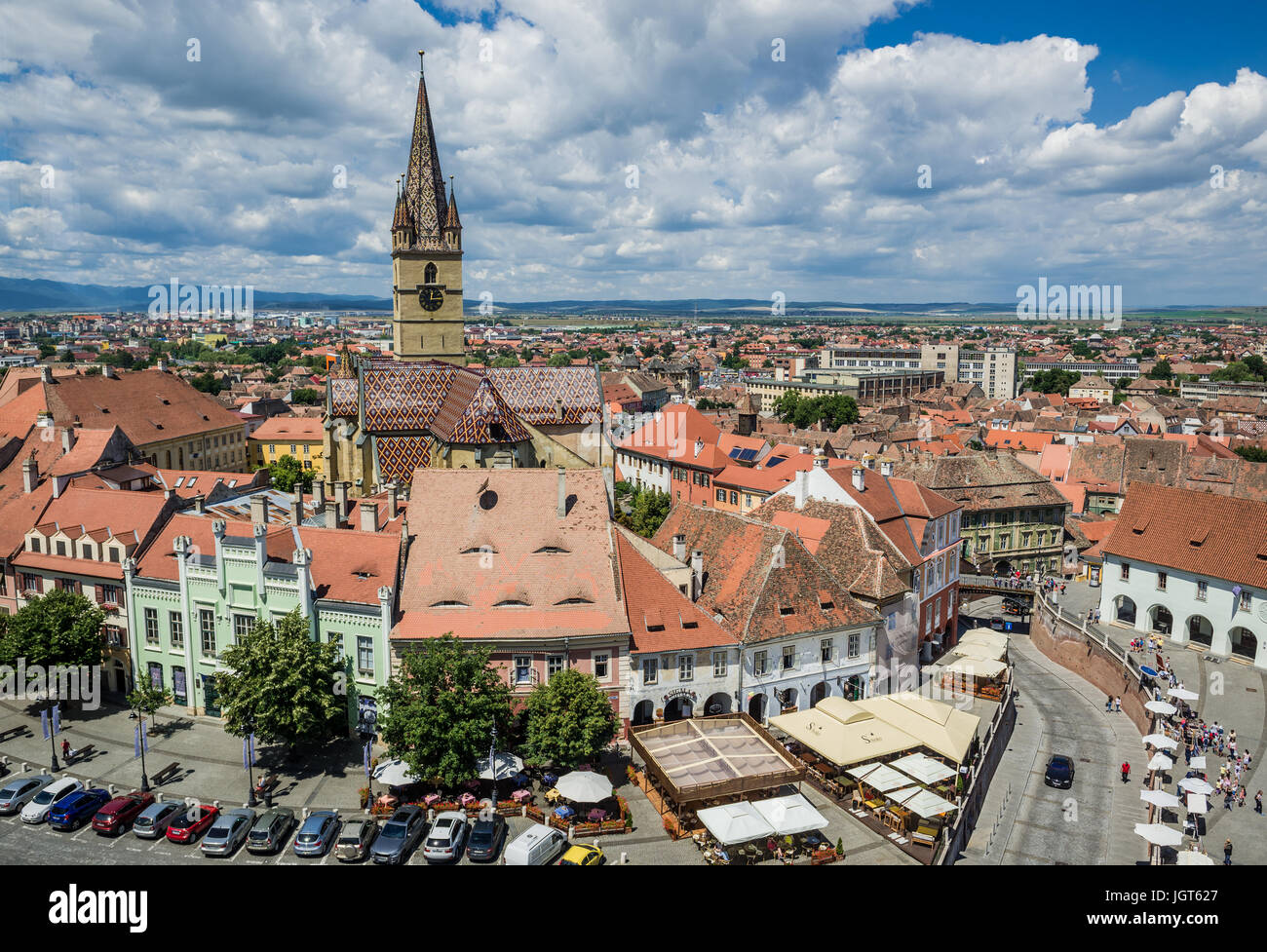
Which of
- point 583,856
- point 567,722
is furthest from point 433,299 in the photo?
point 583,856

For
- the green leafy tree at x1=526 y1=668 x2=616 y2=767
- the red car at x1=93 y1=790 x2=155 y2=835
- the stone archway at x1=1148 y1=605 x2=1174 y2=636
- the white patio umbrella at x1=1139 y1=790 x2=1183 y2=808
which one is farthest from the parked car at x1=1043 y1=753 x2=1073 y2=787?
the red car at x1=93 y1=790 x2=155 y2=835

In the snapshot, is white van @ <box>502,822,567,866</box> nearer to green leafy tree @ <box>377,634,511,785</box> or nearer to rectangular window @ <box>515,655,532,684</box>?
green leafy tree @ <box>377,634,511,785</box>

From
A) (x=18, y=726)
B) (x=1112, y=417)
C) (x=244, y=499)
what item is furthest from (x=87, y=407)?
(x=1112, y=417)

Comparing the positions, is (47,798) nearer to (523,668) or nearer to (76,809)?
(76,809)

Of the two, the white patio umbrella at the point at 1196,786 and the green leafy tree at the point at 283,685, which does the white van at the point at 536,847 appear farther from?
the white patio umbrella at the point at 1196,786

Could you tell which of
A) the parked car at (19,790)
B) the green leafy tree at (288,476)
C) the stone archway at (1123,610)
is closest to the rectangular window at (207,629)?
the parked car at (19,790)
